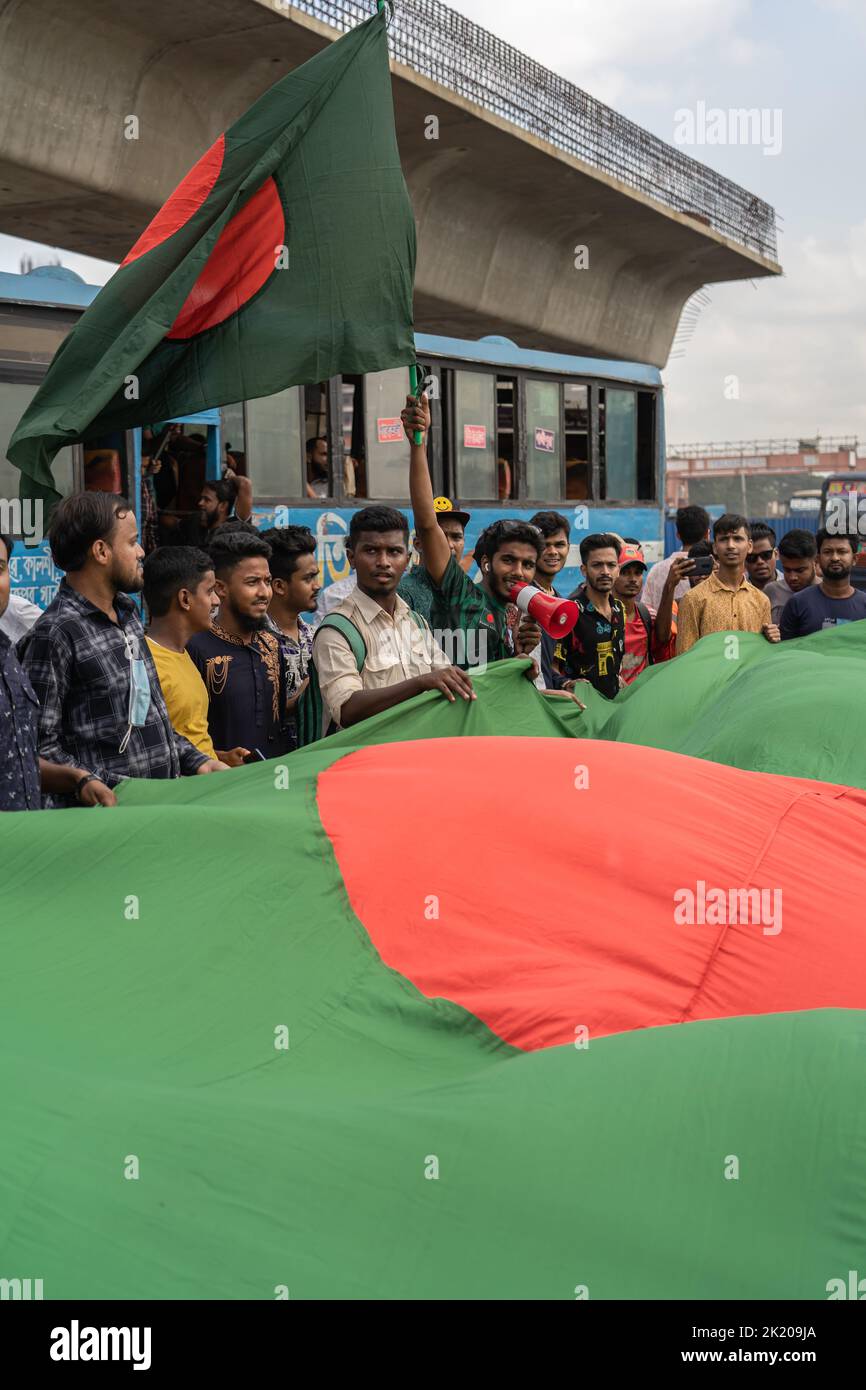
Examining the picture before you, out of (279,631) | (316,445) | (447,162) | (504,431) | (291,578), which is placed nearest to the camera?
(279,631)

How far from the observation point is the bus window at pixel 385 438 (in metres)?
10.7

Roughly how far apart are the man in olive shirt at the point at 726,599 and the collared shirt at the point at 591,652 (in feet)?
1.70

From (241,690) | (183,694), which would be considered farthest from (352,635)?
(241,690)

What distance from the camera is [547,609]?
493 cm

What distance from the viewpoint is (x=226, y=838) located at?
2.89 metres

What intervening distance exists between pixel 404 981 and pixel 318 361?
121 inches

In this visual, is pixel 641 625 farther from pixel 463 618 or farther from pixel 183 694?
pixel 183 694

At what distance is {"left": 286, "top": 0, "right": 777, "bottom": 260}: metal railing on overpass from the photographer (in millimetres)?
20125

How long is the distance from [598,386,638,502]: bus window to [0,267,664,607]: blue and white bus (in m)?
0.02

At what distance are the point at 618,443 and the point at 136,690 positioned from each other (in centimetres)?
1074

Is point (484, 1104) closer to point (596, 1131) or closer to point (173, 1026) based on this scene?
point (596, 1131)

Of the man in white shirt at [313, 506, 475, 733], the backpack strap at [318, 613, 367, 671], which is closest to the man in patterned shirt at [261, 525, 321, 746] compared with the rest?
the man in white shirt at [313, 506, 475, 733]

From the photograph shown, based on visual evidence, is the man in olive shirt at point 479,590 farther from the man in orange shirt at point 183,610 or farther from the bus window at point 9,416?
the bus window at point 9,416

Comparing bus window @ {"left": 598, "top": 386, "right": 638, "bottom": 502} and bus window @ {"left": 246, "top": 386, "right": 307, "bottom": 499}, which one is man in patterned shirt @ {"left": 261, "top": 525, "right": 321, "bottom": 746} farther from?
bus window @ {"left": 598, "top": 386, "right": 638, "bottom": 502}
